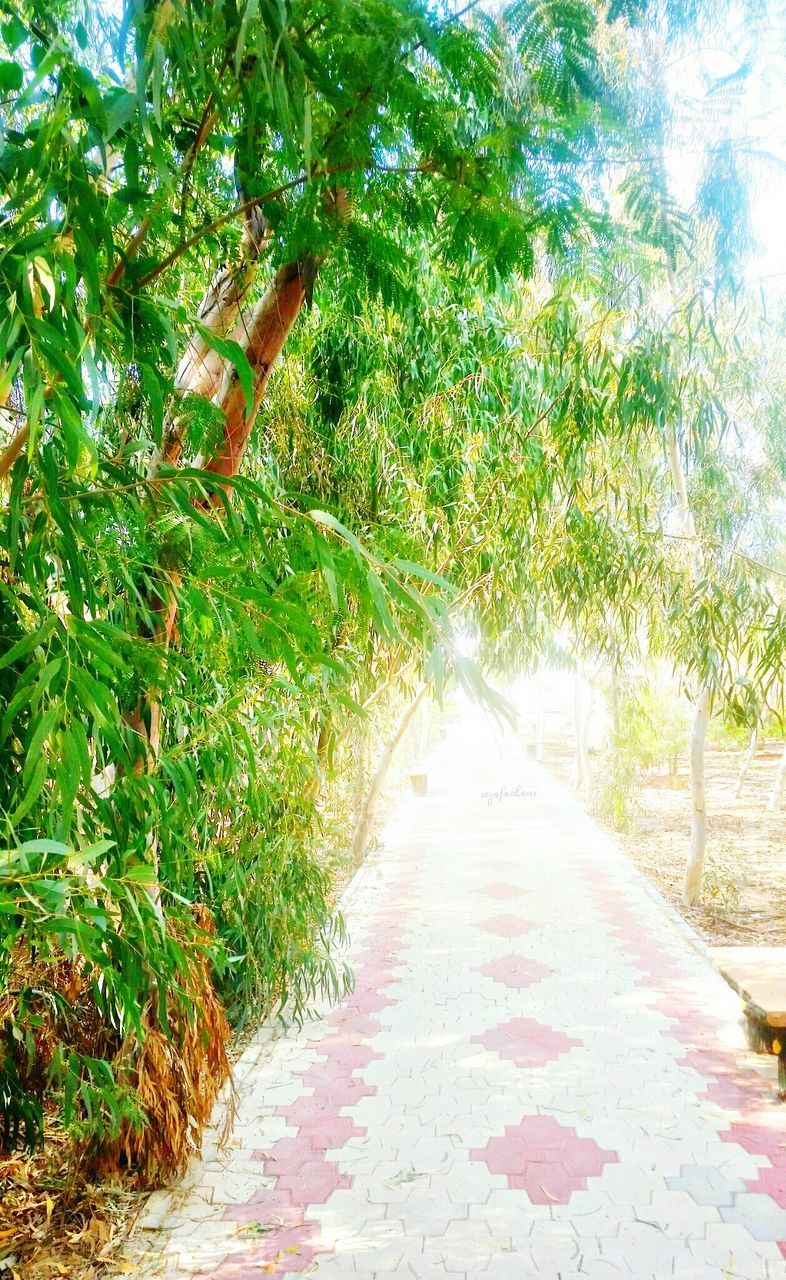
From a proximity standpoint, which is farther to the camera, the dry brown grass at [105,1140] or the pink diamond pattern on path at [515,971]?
the pink diamond pattern on path at [515,971]

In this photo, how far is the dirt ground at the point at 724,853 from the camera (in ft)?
21.2

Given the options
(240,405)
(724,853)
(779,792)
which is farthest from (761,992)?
(779,792)

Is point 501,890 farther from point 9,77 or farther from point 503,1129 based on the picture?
point 9,77

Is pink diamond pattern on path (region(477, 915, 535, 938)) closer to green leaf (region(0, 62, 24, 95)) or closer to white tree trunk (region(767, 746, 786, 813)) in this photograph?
green leaf (region(0, 62, 24, 95))

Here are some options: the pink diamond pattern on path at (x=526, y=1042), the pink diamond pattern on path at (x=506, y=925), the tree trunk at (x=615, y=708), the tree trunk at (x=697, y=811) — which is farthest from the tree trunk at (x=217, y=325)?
the tree trunk at (x=615, y=708)

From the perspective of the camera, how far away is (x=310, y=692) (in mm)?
3234

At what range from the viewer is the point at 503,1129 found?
3.23m

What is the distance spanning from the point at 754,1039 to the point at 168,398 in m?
3.72

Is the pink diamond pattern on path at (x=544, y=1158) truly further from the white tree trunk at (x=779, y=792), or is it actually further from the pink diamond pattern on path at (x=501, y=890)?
the white tree trunk at (x=779, y=792)

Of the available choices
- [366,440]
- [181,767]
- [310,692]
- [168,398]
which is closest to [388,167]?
[168,398]

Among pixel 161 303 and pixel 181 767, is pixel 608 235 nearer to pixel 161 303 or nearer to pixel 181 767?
pixel 161 303

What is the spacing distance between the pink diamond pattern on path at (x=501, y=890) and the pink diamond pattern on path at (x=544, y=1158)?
11.8 feet

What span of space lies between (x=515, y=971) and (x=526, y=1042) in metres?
1.04

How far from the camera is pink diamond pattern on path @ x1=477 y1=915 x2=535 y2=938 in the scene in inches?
232
